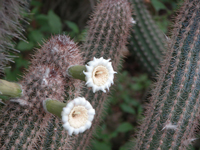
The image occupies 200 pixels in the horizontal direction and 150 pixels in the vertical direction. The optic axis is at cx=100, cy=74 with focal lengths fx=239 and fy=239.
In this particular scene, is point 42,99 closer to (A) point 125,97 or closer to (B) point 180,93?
(B) point 180,93

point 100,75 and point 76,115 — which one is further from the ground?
point 100,75

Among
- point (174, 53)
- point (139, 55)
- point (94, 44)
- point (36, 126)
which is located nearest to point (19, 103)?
point (36, 126)

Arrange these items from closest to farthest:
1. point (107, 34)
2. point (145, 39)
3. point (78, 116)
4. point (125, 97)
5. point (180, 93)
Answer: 1. point (78, 116)
2. point (180, 93)
3. point (107, 34)
4. point (145, 39)
5. point (125, 97)

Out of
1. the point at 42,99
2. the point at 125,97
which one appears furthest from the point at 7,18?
the point at 125,97

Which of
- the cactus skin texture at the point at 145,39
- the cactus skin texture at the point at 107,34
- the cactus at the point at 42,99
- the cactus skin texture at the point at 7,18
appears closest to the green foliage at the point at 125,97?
the cactus skin texture at the point at 145,39

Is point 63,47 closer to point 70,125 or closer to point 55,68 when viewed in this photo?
point 55,68

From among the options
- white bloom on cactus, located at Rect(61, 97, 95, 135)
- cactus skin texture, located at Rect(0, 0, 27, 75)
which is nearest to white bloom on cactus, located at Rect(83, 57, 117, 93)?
white bloom on cactus, located at Rect(61, 97, 95, 135)

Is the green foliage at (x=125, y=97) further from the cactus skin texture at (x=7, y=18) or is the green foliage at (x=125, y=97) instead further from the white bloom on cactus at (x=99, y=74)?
the cactus skin texture at (x=7, y=18)

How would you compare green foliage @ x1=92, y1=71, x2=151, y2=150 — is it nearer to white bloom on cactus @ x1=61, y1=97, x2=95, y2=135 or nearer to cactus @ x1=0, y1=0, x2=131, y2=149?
cactus @ x1=0, y1=0, x2=131, y2=149
